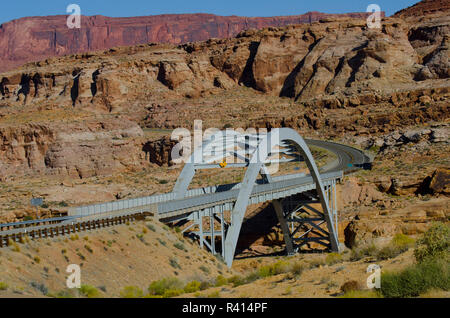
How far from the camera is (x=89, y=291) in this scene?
51.5ft

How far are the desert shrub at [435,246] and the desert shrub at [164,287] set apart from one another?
7.13 metres

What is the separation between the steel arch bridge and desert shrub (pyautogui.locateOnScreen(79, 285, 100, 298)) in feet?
11.5

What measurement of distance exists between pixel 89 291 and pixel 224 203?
13391 mm

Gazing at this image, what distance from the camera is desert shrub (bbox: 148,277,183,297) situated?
17422mm

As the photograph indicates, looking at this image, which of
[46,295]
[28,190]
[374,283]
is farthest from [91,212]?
[28,190]

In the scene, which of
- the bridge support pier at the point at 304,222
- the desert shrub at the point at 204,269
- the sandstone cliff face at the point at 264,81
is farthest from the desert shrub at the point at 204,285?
the sandstone cliff face at the point at 264,81

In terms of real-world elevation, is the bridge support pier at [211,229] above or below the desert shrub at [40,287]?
above

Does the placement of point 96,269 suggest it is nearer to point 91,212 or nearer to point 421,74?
point 91,212

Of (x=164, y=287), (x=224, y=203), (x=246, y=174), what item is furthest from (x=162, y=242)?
(x=246, y=174)

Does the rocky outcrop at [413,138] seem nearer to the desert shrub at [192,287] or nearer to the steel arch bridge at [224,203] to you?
the steel arch bridge at [224,203]

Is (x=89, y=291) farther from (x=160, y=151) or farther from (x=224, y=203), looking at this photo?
(x=160, y=151)

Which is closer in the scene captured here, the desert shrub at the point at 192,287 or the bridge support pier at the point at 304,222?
the desert shrub at the point at 192,287

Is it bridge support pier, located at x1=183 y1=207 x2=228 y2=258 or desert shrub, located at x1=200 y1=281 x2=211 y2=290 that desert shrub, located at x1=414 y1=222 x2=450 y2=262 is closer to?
desert shrub, located at x1=200 y1=281 x2=211 y2=290

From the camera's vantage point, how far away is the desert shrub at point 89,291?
15516 mm
